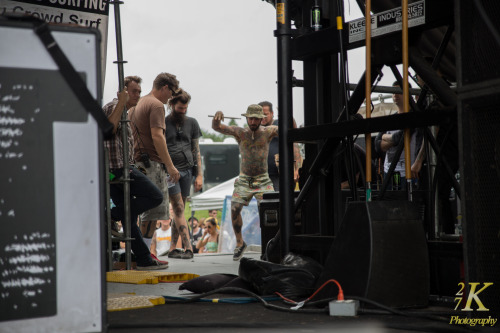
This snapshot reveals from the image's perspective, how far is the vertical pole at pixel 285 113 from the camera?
13.2 ft

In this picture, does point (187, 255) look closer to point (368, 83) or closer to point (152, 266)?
point (152, 266)

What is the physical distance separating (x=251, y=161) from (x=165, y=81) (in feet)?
5.08

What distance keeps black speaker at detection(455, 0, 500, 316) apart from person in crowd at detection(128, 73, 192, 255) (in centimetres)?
423

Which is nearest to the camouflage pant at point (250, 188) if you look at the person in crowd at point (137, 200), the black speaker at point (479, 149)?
the person in crowd at point (137, 200)

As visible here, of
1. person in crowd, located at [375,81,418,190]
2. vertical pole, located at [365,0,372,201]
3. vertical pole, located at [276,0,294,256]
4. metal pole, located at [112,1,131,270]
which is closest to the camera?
vertical pole, located at [365,0,372,201]

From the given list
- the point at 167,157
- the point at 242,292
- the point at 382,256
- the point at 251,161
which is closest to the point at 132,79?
the point at 167,157

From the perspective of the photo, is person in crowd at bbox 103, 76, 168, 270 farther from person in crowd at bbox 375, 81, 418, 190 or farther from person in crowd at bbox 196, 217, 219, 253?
person in crowd at bbox 196, 217, 219, 253

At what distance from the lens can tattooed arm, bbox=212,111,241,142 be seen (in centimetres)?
765

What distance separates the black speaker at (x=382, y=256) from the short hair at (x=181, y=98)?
4.57 metres

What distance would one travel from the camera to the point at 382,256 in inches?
118

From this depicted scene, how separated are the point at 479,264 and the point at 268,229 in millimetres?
3388

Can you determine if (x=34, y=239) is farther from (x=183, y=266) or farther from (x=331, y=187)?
(x=183, y=266)

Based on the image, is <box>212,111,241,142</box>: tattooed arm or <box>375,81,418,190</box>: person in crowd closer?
<box>375,81,418,190</box>: person in crowd

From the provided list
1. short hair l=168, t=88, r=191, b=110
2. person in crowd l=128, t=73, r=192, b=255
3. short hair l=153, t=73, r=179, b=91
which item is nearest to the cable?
person in crowd l=128, t=73, r=192, b=255
